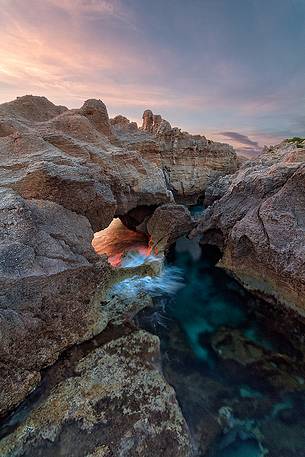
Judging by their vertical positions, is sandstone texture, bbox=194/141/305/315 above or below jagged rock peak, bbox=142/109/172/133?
below

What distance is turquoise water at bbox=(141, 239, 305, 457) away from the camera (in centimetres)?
640

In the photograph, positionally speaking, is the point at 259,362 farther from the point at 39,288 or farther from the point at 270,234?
the point at 39,288

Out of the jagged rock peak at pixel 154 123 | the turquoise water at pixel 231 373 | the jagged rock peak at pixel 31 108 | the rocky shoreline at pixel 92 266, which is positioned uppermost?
the jagged rock peak at pixel 154 123

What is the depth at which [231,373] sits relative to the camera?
810 centimetres

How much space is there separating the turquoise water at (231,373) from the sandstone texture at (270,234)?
3.77ft

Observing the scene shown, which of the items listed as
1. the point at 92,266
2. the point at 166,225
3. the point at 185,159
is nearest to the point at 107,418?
the point at 92,266

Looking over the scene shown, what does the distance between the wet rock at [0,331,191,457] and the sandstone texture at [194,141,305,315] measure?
6284 mm

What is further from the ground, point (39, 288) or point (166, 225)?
point (166, 225)

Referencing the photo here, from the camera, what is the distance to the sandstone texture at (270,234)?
10289 millimetres

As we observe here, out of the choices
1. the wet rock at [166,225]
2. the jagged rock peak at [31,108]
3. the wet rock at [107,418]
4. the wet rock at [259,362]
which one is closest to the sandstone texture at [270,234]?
the wet rock at [259,362]

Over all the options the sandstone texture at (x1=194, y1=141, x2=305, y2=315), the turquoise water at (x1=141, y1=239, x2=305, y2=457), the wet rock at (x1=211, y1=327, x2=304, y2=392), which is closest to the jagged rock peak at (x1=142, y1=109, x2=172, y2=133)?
the sandstone texture at (x1=194, y1=141, x2=305, y2=315)

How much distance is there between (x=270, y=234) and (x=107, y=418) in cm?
881

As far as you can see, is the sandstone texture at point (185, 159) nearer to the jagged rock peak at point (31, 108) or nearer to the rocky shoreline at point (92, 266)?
the jagged rock peak at point (31, 108)

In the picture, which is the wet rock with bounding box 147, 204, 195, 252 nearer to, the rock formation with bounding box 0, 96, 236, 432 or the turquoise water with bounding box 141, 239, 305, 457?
the rock formation with bounding box 0, 96, 236, 432
